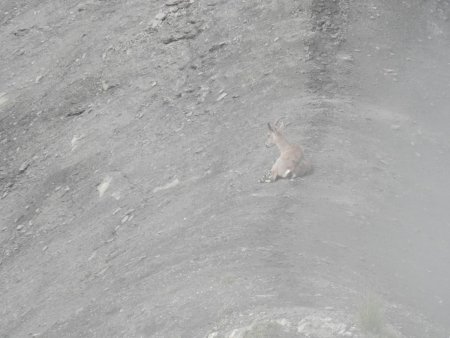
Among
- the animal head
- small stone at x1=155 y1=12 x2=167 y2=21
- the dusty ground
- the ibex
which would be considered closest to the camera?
the dusty ground

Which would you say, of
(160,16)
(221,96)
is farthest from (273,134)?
(160,16)

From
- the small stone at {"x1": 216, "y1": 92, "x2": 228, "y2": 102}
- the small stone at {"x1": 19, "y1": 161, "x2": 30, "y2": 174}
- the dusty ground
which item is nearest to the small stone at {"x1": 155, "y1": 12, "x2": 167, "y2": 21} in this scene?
the dusty ground

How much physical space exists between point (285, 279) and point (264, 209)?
2.58 meters

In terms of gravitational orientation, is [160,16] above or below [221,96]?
above

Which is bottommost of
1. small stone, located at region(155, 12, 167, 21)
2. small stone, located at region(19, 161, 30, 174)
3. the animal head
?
small stone, located at region(19, 161, 30, 174)

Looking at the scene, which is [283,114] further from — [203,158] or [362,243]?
[362,243]

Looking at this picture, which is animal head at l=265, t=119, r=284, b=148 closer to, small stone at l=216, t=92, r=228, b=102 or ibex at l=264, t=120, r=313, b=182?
ibex at l=264, t=120, r=313, b=182

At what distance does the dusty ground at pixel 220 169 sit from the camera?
47.1 ft

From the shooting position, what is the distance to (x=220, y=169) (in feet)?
61.9

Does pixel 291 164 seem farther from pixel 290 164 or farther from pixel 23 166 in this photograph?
pixel 23 166

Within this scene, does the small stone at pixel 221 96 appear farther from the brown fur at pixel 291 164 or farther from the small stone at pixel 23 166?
the small stone at pixel 23 166

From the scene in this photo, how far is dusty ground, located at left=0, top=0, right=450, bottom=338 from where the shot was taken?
1435 cm

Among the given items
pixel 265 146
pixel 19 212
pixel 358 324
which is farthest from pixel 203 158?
pixel 358 324

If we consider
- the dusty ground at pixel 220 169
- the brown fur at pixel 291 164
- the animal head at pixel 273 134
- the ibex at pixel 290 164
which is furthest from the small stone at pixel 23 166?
the brown fur at pixel 291 164
